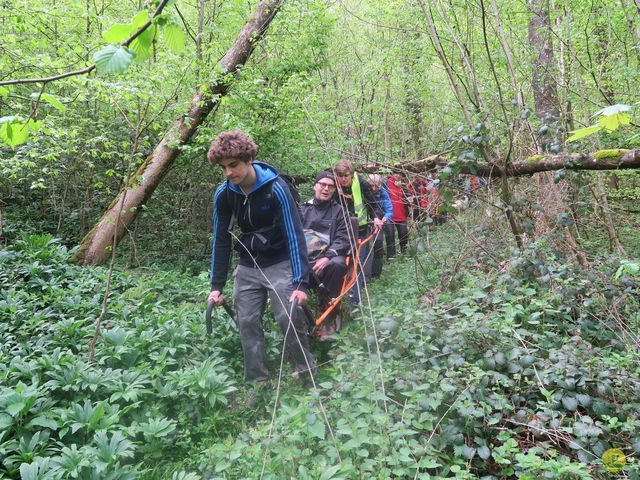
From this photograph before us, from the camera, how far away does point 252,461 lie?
2438 millimetres

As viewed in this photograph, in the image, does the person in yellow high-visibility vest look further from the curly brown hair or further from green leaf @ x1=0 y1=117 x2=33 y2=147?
green leaf @ x1=0 y1=117 x2=33 y2=147

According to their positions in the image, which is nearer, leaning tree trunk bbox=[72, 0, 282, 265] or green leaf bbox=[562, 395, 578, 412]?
green leaf bbox=[562, 395, 578, 412]

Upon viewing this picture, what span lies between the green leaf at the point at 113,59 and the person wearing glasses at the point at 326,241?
3132 mm

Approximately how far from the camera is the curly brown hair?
121 inches

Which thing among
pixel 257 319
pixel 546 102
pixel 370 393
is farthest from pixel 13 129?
pixel 546 102

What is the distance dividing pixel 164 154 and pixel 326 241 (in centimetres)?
350

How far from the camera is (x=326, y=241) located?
4789 millimetres

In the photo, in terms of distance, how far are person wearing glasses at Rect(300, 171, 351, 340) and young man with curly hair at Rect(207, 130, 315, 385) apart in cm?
75

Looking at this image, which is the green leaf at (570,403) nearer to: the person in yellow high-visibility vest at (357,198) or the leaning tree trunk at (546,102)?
the leaning tree trunk at (546,102)

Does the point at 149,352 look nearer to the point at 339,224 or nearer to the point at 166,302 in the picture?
the point at 166,302

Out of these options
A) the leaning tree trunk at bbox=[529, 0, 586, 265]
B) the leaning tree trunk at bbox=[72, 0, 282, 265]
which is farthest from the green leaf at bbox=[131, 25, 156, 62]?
the leaning tree trunk at bbox=[72, 0, 282, 265]

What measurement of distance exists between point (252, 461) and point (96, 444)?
1.06m

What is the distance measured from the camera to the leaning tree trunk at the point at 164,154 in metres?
6.41

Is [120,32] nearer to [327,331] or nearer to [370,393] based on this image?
[370,393]
